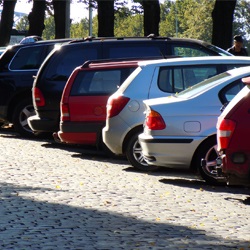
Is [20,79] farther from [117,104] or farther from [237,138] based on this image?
[237,138]

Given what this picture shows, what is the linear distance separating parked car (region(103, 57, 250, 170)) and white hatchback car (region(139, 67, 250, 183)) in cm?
158

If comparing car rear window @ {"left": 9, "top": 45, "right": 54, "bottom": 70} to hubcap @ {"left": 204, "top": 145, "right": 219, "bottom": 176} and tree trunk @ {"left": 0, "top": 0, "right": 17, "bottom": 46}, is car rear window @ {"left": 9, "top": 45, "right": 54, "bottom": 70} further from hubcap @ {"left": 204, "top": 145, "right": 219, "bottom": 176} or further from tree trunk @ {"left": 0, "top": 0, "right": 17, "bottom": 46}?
tree trunk @ {"left": 0, "top": 0, "right": 17, "bottom": 46}

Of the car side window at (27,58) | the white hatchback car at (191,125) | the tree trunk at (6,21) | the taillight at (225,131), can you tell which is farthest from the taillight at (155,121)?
the tree trunk at (6,21)

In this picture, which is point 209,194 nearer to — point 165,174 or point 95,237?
point 165,174

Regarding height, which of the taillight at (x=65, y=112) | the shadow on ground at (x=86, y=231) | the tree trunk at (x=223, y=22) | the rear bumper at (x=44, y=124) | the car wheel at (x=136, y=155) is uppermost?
the tree trunk at (x=223, y=22)

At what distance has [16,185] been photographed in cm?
1265

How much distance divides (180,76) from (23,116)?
23.0ft

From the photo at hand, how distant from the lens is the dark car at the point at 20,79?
821 inches

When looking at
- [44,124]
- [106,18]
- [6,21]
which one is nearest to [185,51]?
[44,124]

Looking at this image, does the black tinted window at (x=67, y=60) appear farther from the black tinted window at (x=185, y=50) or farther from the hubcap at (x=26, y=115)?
the hubcap at (x=26, y=115)

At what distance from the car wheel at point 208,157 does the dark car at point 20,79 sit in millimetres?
8606

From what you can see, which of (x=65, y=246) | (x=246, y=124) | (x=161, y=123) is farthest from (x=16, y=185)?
(x=65, y=246)

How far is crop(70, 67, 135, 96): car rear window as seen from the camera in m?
16.4

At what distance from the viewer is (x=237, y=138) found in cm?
1052
